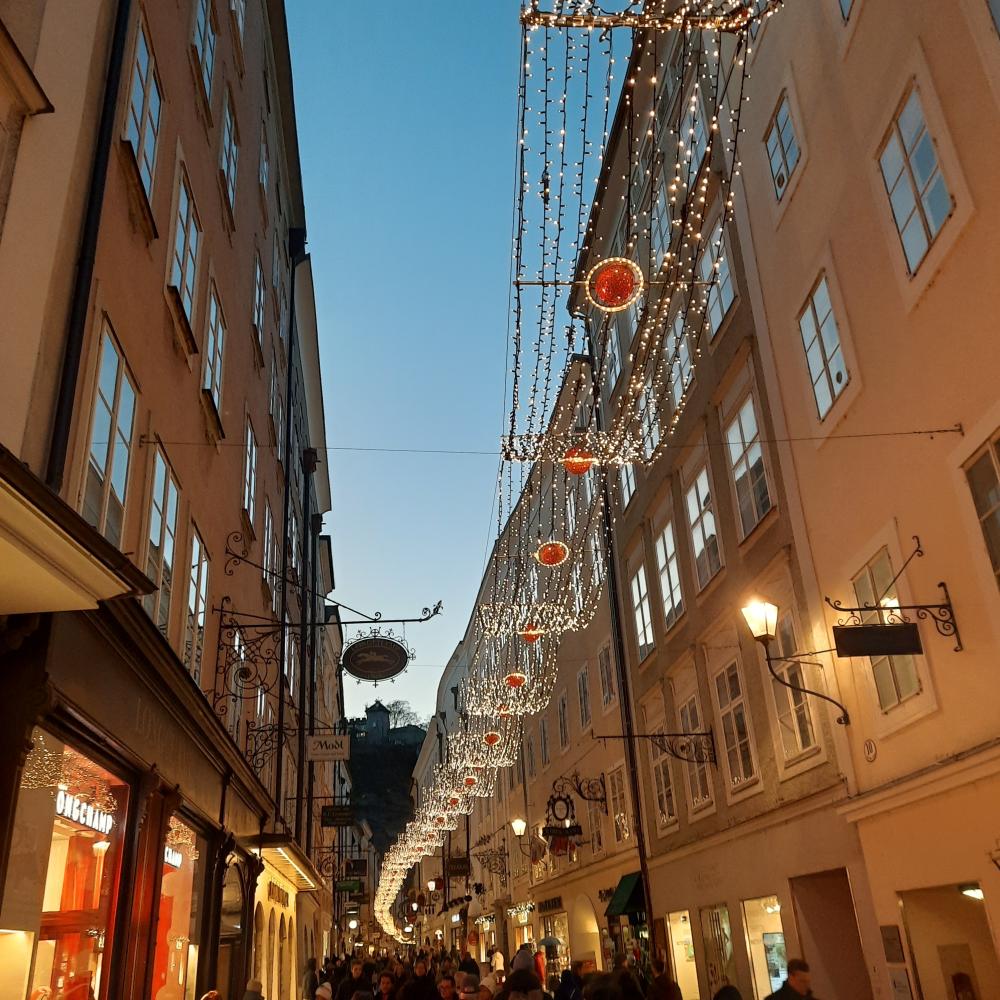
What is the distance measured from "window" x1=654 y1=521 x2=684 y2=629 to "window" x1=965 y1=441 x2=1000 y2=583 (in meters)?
9.66

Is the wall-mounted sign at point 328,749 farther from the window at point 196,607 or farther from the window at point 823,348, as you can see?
the window at point 823,348

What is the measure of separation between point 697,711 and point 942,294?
1049 centimetres

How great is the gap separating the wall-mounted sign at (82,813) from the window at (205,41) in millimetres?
9176

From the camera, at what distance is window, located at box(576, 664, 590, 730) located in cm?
2595

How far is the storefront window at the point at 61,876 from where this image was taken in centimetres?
553

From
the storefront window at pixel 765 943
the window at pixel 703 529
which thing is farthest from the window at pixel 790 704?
the window at pixel 703 529

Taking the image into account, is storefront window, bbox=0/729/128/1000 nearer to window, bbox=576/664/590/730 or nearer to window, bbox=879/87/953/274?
window, bbox=879/87/953/274

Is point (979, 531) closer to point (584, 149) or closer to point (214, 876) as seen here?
point (584, 149)

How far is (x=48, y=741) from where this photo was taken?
588 centimetres

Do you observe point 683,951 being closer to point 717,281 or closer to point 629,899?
point 629,899

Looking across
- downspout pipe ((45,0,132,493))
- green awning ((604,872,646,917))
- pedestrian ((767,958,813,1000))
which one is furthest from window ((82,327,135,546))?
green awning ((604,872,646,917))

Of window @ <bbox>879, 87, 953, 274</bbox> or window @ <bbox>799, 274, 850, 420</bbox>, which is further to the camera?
window @ <bbox>799, 274, 850, 420</bbox>

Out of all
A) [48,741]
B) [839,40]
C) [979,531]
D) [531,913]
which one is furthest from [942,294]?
[531,913]

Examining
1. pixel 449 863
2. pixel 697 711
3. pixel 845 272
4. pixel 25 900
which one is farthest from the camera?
pixel 449 863
